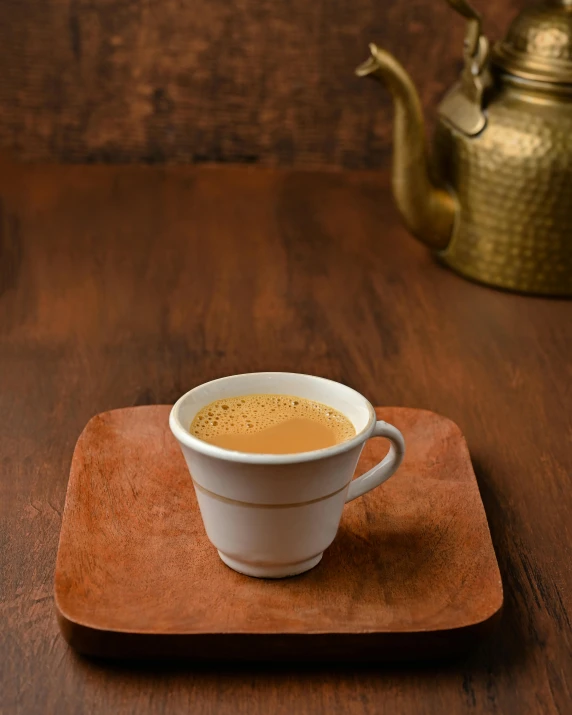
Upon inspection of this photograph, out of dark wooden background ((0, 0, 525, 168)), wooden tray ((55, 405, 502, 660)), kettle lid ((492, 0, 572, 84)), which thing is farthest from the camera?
dark wooden background ((0, 0, 525, 168))

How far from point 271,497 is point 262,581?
0.06 m

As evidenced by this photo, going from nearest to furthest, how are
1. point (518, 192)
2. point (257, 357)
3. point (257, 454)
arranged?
1. point (257, 454)
2. point (257, 357)
3. point (518, 192)

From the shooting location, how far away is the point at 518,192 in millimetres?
1072

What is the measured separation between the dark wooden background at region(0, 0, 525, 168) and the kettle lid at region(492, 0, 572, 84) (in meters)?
0.40

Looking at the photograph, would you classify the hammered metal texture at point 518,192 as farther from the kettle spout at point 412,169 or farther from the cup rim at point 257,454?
the cup rim at point 257,454

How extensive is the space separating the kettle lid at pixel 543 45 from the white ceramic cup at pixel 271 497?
2.06 feet

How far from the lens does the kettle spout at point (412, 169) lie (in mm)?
1114

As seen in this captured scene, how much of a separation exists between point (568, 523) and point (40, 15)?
1.16 m

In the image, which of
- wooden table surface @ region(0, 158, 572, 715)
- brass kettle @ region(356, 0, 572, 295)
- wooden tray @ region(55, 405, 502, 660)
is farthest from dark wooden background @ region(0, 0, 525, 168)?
wooden tray @ region(55, 405, 502, 660)

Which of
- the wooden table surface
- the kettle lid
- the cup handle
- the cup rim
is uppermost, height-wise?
the kettle lid

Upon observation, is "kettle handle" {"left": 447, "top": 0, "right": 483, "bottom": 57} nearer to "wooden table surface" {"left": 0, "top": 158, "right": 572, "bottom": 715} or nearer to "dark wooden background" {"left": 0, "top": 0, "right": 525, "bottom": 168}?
"wooden table surface" {"left": 0, "top": 158, "right": 572, "bottom": 715}

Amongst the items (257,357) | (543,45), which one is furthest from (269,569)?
(543,45)

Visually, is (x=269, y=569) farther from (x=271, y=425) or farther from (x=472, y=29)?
(x=472, y=29)

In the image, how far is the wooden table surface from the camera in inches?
21.0
